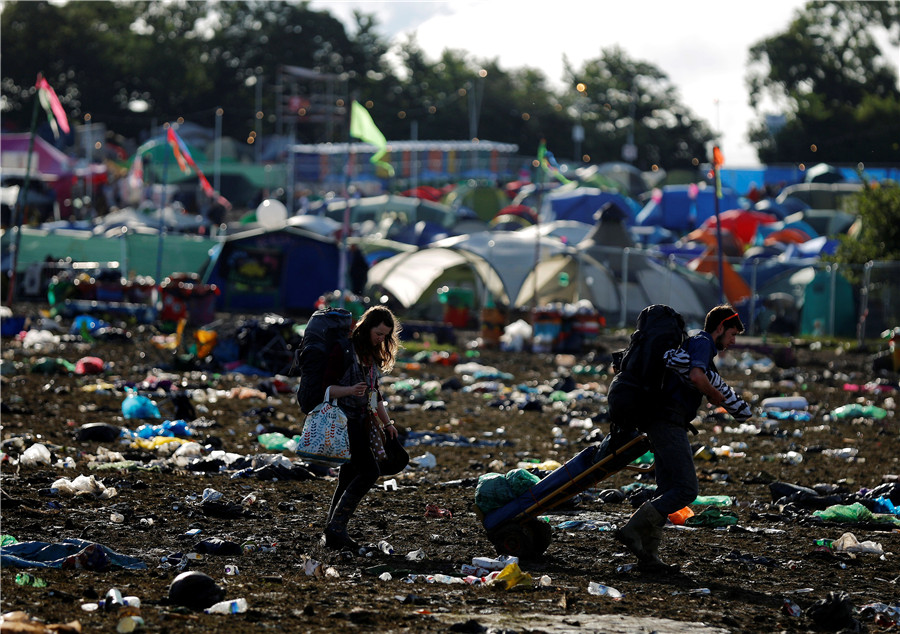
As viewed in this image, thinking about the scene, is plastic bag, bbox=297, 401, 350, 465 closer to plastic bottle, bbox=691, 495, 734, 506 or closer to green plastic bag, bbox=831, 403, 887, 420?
plastic bottle, bbox=691, 495, 734, 506

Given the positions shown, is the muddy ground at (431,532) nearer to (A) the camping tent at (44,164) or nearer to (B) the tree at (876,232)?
(B) the tree at (876,232)

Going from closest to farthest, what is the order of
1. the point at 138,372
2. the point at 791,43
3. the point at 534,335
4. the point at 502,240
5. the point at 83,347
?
the point at 138,372 → the point at 83,347 → the point at 534,335 → the point at 502,240 → the point at 791,43

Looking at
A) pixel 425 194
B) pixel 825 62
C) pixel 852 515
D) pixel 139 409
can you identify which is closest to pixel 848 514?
pixel 852 515

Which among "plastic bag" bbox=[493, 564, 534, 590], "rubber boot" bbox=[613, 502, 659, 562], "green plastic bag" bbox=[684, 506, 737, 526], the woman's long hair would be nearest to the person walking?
the woman's long hair

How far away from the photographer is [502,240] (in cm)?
2905

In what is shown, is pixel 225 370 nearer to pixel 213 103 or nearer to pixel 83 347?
pixel 83 347

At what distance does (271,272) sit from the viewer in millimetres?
29172

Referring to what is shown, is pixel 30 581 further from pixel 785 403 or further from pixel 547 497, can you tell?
pixel 785 403

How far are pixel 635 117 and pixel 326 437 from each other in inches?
3117

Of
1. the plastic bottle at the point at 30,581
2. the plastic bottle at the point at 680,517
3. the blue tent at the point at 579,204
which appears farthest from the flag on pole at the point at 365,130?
the blue tent at the point at 579,204

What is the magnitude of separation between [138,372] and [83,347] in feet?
10.9

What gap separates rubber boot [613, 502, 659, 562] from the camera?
21.5 ft

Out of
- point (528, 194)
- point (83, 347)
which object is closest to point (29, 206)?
point (528, 194)

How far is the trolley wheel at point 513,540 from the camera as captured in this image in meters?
6.77
